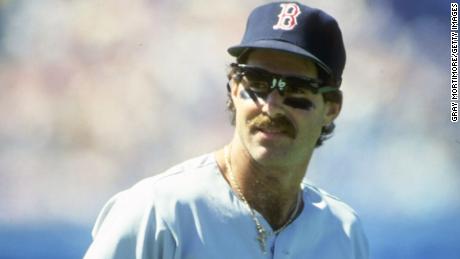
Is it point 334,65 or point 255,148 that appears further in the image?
point 334,65

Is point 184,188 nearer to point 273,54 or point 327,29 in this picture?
point 273,54

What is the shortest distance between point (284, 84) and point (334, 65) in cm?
26

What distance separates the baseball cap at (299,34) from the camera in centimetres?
301

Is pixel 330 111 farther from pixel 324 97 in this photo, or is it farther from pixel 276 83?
pixel 276 83

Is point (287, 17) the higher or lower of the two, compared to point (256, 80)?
higher

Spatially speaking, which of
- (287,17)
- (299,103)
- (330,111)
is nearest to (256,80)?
(299,103)

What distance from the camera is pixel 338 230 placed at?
10.9ft

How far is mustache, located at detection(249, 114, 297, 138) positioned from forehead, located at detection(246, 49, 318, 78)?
0.55 ft

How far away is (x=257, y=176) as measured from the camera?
3.00 meters

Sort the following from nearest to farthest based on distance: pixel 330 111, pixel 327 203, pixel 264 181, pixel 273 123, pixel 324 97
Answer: pixel 273 123 → pixel 264 181 → pixel 324 97 → pixel 330 111 → pixel 327 203

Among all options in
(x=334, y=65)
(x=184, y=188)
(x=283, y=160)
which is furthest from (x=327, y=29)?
(x=184, y=188)

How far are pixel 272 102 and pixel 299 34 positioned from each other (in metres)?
0.27

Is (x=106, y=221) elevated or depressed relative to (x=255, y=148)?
depressed

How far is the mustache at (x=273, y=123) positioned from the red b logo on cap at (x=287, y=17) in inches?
13.5
